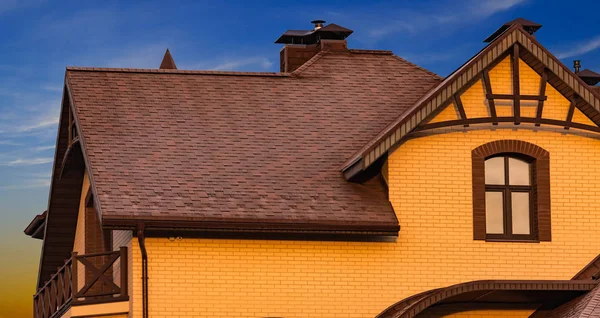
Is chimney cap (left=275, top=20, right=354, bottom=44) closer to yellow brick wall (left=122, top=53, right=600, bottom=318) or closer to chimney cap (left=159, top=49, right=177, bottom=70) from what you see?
chimney cap (left=159, top=49, right=177, bottom=70)

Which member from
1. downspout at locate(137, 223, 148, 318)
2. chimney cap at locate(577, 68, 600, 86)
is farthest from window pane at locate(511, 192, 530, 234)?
chimney cap at locate(577, 68, 600, 86)

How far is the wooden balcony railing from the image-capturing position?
79.4 ft

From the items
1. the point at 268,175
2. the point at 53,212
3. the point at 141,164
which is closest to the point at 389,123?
the point at 268,175

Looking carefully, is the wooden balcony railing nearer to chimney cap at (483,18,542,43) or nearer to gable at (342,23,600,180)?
gable at (342,23,600,180)

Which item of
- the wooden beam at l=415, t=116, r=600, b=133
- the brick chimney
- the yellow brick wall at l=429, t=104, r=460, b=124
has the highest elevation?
the brick chimney

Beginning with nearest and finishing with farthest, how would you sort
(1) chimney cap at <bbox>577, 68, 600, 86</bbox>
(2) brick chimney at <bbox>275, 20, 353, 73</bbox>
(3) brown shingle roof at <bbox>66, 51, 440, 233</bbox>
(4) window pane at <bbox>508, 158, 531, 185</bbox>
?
(3) brown shingle roof at <bbox>66, 51, 440, 233</bbox> → (4) window pane at <bbox>508, 158, 531, 185</bbox> → (2) brick chimney at <bbox>275, 20, 353, 73</bbox> → (1) chimney cap at <bbox>577, 68, 600, 86</bbox>

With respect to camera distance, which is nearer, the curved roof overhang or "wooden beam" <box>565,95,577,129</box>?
the curved roof overhang

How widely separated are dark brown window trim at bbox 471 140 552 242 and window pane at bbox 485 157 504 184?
0.22 meters

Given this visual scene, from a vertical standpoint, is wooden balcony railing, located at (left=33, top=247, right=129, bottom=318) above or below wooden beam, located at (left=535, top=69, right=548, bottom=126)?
below

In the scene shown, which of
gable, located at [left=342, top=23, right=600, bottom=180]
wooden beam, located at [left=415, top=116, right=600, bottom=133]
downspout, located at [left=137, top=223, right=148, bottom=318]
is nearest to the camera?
downspout, located at [left=137, top=223, right=148, bottom=318]

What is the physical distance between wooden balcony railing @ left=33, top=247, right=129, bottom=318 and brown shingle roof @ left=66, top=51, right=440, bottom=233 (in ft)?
3.92

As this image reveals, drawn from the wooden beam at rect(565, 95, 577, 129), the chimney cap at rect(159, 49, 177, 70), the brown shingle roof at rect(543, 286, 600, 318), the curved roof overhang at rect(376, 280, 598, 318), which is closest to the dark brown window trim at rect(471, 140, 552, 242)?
the wooden beam at rect(565, 95, 577, 129)

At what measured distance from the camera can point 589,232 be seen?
25953 mm

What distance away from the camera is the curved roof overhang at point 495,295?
24.1m
